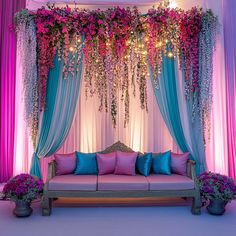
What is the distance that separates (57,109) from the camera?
16.3 feet

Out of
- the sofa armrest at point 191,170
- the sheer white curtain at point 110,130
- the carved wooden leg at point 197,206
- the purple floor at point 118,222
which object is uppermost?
the sheer white curtain at point 110,130

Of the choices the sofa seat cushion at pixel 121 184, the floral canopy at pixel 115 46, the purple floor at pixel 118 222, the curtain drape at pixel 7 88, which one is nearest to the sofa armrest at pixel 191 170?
the purple floor at pixel 118 222

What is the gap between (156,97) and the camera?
5023 mm

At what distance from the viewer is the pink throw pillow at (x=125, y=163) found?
443cm

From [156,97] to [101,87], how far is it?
39.2 inches

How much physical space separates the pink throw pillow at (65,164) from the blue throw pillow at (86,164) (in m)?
0.08

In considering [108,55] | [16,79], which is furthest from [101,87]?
[16,79]

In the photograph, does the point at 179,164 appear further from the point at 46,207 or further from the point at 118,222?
the point at 46,207

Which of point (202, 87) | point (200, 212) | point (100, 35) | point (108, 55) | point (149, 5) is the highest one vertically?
point (149, 5)

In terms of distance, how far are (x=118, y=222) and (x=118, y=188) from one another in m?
0.50

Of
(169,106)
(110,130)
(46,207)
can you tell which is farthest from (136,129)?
(46,207)

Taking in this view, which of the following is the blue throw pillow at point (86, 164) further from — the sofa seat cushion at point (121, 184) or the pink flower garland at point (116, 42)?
the pink flower garland at point (116, 42)

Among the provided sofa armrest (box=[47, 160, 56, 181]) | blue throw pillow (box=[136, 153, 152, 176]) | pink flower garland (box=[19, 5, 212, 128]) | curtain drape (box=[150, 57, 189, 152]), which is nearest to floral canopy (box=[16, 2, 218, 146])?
pink flower garland (box=[19, 5, 212, 128])

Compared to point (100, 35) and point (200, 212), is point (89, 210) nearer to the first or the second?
point (200, 212)
